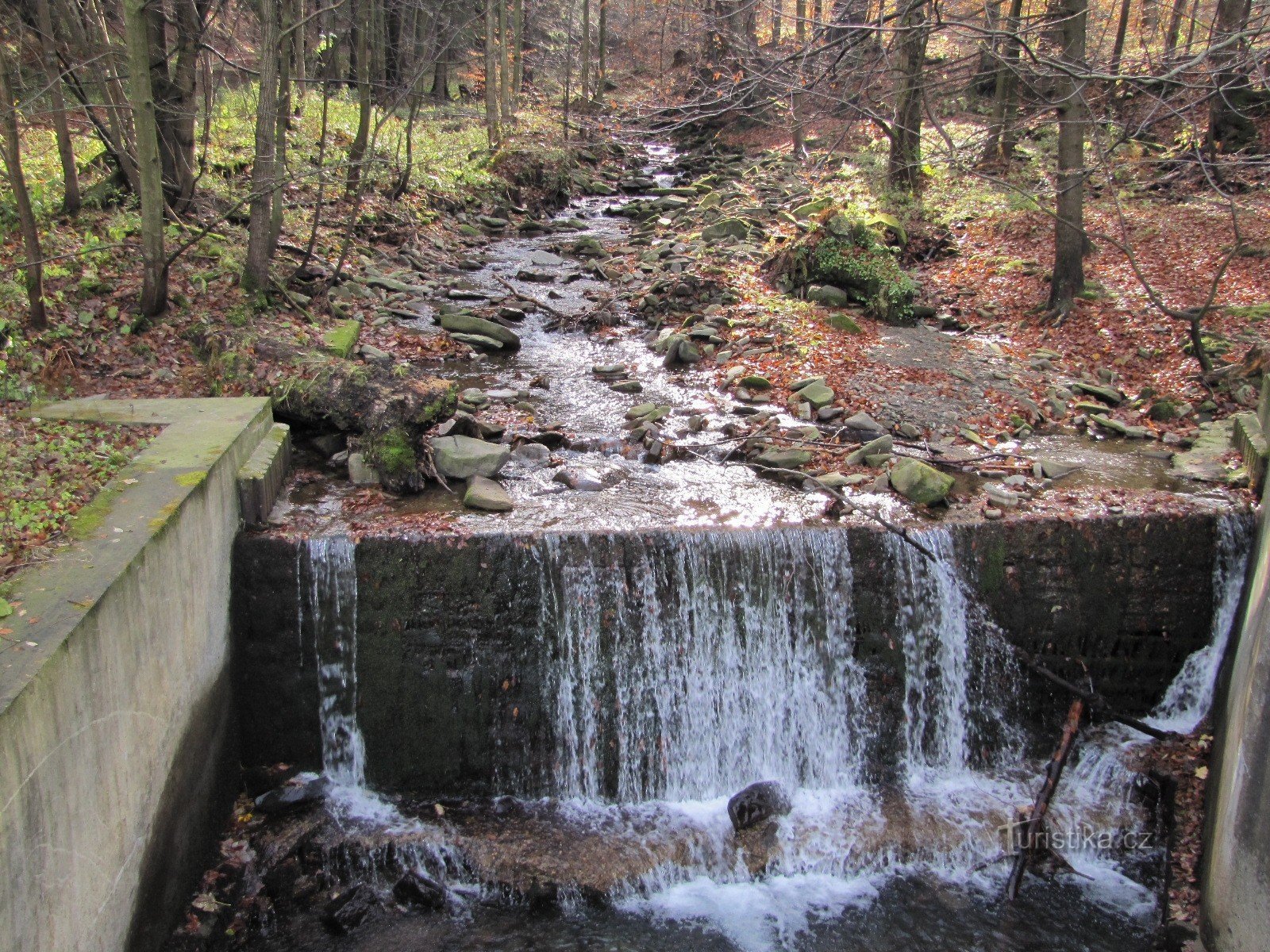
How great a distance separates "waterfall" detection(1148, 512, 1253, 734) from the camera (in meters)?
6.98

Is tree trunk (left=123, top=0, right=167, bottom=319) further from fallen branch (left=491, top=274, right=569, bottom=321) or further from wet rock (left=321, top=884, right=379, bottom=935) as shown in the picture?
wet rock (left=321, top=884, right=379, bottom=935)

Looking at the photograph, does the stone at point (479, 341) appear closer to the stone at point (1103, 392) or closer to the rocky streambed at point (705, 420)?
the rocky streambed at point (705, 420)

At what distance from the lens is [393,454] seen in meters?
7.58

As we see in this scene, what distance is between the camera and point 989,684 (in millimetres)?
7086

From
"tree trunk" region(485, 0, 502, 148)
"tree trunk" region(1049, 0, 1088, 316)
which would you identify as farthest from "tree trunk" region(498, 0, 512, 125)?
"tree trunk" region(1049, 0, 1088, 316)

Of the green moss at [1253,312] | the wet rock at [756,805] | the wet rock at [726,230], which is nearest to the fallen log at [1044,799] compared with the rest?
the wet rock at [756,805]

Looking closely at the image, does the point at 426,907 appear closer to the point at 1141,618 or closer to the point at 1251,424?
the point at 1141,618

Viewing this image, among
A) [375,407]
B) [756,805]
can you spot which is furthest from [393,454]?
[756,805]

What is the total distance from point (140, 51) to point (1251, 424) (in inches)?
400

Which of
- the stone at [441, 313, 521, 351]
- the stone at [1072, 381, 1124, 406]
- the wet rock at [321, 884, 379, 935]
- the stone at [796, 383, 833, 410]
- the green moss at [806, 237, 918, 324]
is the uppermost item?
the green moss at [806, 237, 918, 324]

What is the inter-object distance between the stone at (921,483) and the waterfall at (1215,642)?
204 centimetres

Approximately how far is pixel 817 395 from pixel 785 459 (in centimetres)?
164

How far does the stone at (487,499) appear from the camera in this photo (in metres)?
7.29

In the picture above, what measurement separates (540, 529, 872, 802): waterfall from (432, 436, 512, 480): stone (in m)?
1.45
